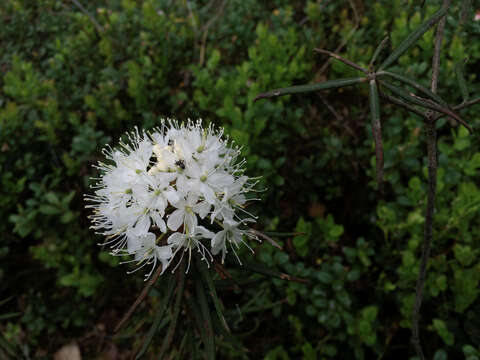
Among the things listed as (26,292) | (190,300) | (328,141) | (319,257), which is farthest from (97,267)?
(328,141)

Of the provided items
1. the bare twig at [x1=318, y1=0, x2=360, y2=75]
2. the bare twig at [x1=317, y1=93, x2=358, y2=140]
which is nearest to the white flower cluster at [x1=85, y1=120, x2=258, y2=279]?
the bare twig at [x1=317, y1=93, x2=358, y2=140]

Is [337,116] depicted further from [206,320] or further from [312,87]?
[206,320]

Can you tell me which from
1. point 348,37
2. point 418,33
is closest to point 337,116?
point 348,37

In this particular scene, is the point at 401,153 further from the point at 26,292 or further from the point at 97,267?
the point at 26,292

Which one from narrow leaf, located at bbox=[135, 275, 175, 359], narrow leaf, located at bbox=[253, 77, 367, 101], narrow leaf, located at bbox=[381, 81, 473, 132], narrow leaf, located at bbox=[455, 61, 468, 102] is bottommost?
narrow leaf, located at bbox=[135, 275, 175, 359]

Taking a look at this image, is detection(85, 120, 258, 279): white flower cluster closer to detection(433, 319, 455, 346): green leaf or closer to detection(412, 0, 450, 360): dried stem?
detection(412, 0, 450, 360): dried stem

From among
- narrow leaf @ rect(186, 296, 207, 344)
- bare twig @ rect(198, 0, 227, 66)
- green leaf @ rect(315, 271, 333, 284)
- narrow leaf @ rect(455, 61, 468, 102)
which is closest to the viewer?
narrow leaf @ rect(455, 61, 468, 102)

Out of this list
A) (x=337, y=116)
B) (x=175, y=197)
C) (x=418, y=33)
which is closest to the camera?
(x=418, y=33)
